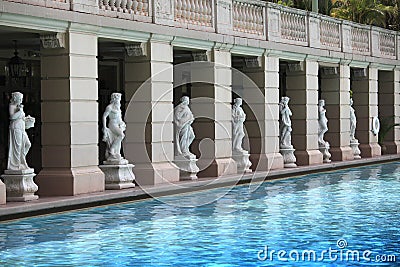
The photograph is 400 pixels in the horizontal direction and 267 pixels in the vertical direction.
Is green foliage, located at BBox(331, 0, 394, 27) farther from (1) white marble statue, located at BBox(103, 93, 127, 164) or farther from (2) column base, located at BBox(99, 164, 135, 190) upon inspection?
(2) column base, located at BBox(99, 164, 135, 190)

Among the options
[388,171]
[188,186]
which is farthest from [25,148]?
[388,171]

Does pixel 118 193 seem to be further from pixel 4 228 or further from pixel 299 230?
pixel 299 230

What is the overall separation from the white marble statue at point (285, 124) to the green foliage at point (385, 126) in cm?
979

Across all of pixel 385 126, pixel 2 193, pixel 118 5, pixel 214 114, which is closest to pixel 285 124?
pixel 214 114

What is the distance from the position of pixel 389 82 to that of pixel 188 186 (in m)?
19.6

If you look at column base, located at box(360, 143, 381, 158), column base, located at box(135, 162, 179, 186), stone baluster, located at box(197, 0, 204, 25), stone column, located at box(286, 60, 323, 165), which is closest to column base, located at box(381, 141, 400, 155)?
column base, located at box(360, 143, 381, 158)

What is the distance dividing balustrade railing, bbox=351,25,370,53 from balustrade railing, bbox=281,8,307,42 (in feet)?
16.8

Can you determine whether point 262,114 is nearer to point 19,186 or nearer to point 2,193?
point 19,186

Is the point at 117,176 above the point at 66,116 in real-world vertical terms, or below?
below

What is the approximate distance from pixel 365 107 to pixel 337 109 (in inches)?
130

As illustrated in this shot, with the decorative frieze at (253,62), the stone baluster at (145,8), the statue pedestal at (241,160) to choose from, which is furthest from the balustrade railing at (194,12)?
the statue pedestal at (241,160)

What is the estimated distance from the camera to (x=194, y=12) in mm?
26594

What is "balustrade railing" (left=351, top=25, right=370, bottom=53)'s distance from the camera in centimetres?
3812

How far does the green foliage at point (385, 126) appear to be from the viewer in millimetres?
40781
